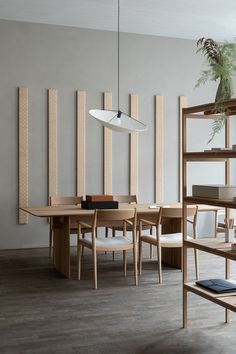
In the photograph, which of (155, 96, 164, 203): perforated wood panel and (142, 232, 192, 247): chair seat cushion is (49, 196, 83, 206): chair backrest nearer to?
(142, 232, 192, 247): chair seat cushion

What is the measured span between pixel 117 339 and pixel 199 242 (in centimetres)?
92

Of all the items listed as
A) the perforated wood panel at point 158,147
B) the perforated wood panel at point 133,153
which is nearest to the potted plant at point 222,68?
the perforated wood panel at point 133,153

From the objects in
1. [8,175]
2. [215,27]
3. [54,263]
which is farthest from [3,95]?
[215,27]

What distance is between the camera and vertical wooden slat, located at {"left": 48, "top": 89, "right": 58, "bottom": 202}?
7871mm

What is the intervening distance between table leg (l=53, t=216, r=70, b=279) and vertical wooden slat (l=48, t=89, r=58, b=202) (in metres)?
1.68

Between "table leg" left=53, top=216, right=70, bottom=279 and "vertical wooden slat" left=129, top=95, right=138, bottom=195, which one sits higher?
"vertical wooden slat" left=129, top=95, right=138, bottom=195

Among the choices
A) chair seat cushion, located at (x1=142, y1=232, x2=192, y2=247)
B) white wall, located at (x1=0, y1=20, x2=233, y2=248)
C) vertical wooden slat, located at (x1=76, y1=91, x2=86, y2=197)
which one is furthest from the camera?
vertical wooden slat, located at (x1=76, y1=91, x2=86, y2=197)

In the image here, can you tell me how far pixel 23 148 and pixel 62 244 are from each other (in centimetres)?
221

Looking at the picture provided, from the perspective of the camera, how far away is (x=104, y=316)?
4410 millimetres

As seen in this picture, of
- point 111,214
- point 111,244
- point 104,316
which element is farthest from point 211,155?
point 111,244

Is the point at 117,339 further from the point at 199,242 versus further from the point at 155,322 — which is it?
the point at 199,242

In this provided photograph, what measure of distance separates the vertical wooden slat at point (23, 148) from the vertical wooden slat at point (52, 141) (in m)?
0.33

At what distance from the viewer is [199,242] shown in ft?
12.9

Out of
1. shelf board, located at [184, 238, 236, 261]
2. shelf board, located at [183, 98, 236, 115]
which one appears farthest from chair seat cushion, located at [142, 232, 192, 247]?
shelf board, located at [183, 98, 236, 115]
